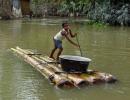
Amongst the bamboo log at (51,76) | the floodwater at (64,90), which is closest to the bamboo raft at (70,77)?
the bamboo log at (51,76)

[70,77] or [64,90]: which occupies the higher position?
[70,77]

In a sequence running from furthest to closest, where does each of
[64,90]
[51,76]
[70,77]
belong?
[51,76], [70,77], [64,90]

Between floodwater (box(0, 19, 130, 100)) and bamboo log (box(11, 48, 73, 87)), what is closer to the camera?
floodwater (box(0, 19, 130, 100))

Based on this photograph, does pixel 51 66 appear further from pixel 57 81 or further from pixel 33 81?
pixel 57 81

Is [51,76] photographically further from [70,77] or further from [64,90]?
[64,90]

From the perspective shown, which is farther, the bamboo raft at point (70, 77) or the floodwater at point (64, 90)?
the bamboo raft at point (70, 77)

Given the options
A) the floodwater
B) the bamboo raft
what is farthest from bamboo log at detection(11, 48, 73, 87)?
the floodwater

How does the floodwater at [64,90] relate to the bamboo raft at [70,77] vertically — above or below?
below

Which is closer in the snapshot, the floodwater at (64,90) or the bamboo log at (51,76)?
the floodwater at (64,90)

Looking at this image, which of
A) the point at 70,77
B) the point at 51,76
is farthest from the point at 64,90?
the point at 51,76

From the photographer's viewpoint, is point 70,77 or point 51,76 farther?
point 51,76

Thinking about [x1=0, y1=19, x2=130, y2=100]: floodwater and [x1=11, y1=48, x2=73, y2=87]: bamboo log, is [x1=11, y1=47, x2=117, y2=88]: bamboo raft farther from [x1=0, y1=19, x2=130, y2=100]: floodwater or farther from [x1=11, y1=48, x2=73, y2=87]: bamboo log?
[x1=0, y1=19, x2=130, y2=100]: floodwater

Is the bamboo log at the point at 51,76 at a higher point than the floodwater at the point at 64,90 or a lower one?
higher

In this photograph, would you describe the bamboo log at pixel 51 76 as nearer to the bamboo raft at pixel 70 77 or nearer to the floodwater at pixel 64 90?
the bamboo raft at pixel 70 77
